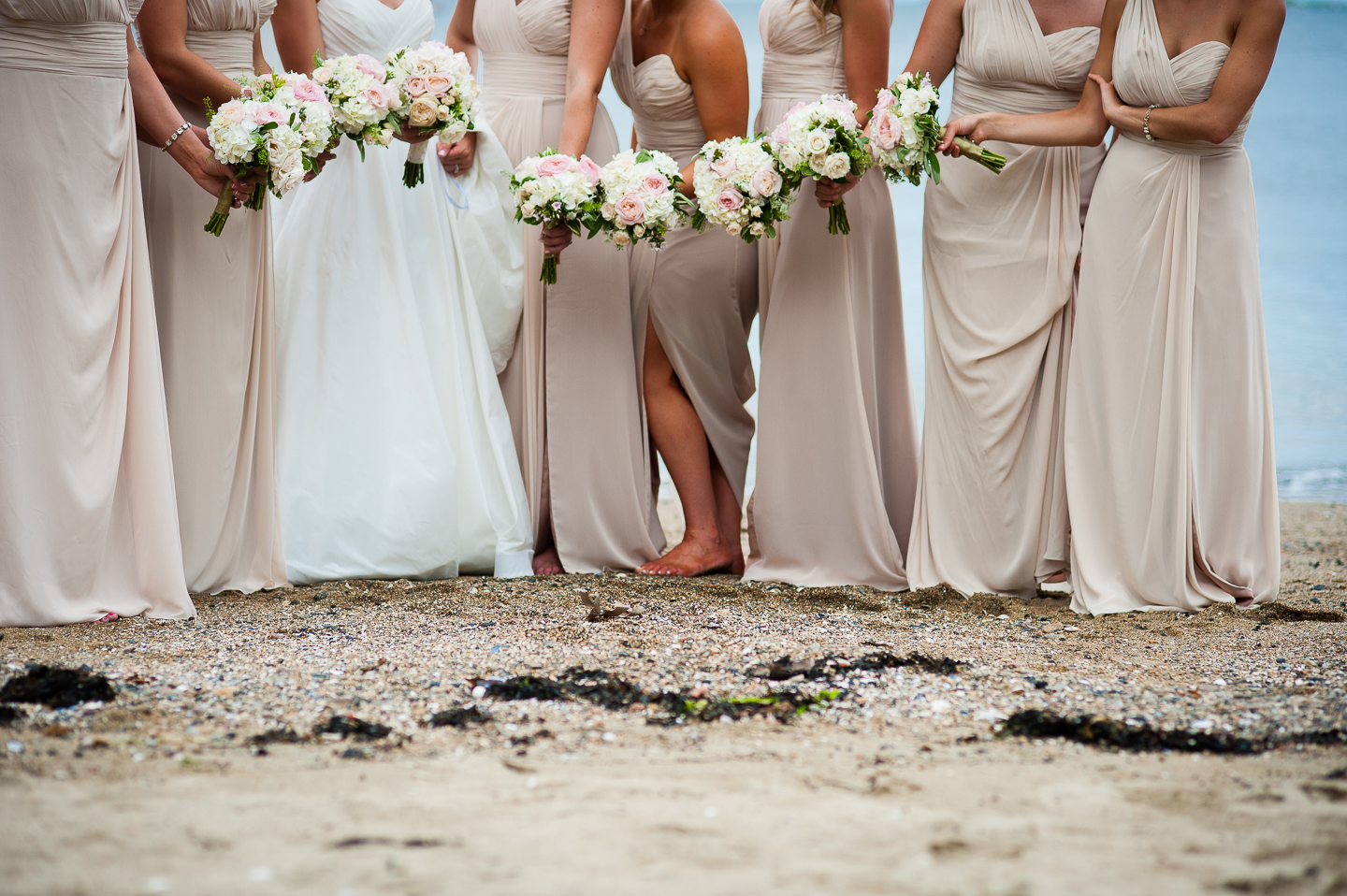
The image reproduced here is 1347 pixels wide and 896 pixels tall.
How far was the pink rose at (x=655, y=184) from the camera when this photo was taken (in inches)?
168

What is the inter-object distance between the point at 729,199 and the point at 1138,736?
2.37 m

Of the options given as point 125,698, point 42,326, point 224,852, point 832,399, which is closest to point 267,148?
point 42,326

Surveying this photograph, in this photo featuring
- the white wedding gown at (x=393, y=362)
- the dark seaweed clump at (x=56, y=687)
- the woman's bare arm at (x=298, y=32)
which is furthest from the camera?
the woman's bare arm at (x=298, y=32)

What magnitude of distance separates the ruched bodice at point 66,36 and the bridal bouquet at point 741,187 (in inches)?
78.0

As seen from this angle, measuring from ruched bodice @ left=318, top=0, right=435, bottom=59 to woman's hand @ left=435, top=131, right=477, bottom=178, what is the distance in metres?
0.57

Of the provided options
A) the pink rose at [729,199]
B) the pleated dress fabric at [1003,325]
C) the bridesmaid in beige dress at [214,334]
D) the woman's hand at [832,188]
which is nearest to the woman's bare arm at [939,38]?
the pleated dress fabric at [1003,325]

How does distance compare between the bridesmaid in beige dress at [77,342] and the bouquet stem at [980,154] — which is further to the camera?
the bouquet stem at [980,154]

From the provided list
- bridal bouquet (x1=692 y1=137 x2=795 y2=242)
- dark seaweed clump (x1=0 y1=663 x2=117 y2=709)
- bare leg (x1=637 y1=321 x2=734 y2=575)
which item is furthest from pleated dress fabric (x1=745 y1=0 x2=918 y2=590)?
dark seaweed clump (x1=0 y1=663 x2=117 y2=709)

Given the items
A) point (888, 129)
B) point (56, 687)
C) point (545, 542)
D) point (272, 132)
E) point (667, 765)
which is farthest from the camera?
point (545, 542)

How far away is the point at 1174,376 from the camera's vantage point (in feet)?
13.6

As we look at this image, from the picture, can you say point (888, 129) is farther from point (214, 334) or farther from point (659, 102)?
point (214, 334)

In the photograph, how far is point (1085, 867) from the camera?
195 cm

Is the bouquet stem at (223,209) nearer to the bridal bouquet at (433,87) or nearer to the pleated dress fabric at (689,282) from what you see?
the bridal bouquet at (433,87)

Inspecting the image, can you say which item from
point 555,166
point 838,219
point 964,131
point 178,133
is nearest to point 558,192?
point 555,166
